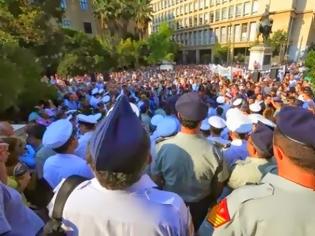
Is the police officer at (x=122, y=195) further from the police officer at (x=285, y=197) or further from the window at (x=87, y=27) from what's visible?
the window at (x=87, y=27)

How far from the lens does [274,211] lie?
4.95ft

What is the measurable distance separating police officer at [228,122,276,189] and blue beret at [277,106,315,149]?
1479 mm

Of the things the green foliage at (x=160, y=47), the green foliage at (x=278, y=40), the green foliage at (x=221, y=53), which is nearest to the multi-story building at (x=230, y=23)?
the green foliage at (x=221, y=53)

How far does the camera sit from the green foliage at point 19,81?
11031 millimetres

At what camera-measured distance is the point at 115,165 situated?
156 cm

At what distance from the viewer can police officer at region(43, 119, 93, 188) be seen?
9.53 feet

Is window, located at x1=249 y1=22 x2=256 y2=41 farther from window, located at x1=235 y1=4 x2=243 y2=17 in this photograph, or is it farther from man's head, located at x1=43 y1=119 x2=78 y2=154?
man's head, located at x1=43 y1=119 x2=78 y2=154

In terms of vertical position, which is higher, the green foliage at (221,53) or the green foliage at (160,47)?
the green foliage at (160,47)

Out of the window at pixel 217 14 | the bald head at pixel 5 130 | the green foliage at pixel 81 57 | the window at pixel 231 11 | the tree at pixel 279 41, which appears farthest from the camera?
the window at pixel 217 14

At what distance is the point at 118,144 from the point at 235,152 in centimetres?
254

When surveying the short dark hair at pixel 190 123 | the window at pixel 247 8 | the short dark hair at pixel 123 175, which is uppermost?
the window at pixel 247 8

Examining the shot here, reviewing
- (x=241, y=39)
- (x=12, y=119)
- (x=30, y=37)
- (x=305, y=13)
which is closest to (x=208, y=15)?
(x=241, y=39)

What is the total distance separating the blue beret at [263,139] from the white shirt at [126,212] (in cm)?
161

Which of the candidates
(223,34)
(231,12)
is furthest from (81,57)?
(223,34)
